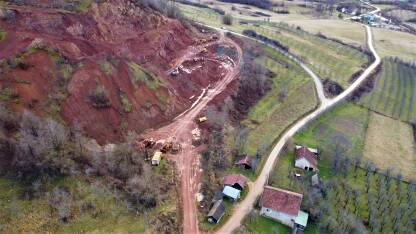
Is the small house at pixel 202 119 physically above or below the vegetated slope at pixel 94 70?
below

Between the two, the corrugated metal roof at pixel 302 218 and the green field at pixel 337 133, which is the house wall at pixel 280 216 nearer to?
the corrugated metal roof at pixel 302 218

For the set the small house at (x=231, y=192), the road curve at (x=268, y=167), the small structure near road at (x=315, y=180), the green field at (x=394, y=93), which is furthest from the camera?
the green field at (x=394, y=93)

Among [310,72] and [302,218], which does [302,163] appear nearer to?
[302,218]

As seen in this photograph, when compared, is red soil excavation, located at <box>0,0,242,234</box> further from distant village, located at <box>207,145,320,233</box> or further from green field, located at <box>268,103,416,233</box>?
green field, located at <box>268,103,416,233</box>

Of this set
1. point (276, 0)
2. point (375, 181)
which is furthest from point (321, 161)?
point (276, 0)

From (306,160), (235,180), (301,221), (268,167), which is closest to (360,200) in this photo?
(306,160)

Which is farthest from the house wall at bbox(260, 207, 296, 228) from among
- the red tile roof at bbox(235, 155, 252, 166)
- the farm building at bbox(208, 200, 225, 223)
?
the red tile roof at bbox(235, 155, 252, 166)

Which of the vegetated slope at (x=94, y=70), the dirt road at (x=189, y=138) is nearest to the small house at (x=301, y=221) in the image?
the dirt road at (x=189, y=138)
